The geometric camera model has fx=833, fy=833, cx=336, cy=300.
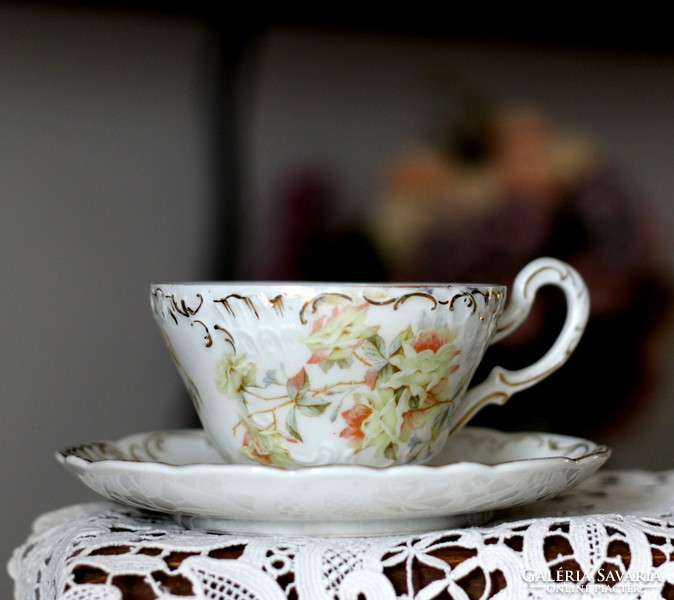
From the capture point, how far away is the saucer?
378 mm

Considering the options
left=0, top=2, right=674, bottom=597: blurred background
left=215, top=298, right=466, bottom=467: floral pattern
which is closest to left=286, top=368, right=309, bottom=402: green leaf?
left=215, top=298, right=466, bottom=467: floral pattern

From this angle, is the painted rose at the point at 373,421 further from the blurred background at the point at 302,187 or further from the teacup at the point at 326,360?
→ the blurred background at the point at 302,187

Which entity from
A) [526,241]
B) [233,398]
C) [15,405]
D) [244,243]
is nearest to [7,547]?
[15,405]

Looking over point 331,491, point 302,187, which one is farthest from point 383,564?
point 302,187

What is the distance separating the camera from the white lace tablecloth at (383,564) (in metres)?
0.38

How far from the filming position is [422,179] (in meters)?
0.90

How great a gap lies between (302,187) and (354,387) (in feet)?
1.58

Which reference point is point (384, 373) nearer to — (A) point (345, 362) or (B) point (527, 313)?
(A) point (345, 362)

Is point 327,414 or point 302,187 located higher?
point 302,187

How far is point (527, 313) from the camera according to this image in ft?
1.75

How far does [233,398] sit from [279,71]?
0.53m

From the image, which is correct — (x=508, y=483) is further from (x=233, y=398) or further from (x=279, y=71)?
(x=279, y=71)

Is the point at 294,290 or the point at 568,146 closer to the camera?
the point at 294,290

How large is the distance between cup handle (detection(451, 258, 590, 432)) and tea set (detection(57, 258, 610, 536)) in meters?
0.04
